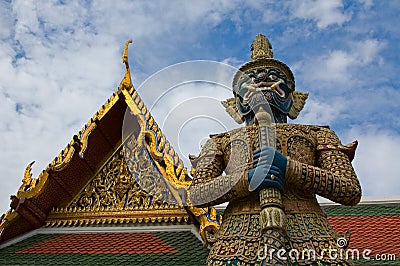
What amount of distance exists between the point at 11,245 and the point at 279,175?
284 cm

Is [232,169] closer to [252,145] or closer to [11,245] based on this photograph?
[252,145]

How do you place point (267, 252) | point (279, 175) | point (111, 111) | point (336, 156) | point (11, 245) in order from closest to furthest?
point (267, 252) → point (279, 175) → point (336, 156) → point (11, 245) → point (111, 111)

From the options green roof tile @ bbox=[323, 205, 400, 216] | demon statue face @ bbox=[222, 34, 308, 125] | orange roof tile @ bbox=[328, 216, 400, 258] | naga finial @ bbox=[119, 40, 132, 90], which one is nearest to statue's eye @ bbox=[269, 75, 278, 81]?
demon statue face @ bbox=[222, 34, 308, 125]

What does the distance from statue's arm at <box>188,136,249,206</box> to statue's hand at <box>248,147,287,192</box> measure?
0.21ft

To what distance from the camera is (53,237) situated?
4.12 meters

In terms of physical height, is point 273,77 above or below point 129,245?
above

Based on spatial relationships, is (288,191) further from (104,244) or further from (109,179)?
(109,179)

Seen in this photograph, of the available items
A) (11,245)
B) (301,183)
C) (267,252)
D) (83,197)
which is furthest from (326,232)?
(11,245)

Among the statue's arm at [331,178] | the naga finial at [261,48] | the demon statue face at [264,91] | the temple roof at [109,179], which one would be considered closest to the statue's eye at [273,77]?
the demon statue face at [264,91]

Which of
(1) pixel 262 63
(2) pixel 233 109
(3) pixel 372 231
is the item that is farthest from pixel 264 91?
(3) pixel 372 231

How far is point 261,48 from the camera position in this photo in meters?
3.35

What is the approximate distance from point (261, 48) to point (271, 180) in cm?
131

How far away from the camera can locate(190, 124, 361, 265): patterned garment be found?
2330 mm

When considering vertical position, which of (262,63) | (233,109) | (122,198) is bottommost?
(122,198)
